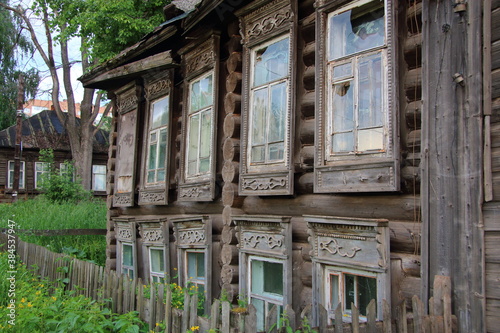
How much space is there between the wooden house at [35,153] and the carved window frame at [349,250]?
839 inches

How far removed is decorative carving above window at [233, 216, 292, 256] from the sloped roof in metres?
22.1

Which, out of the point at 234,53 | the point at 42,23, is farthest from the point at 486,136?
the point at 42,23

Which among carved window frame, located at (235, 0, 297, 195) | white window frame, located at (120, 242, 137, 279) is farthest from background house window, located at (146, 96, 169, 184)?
carved window frame, located at (235, 0, 297, 195)

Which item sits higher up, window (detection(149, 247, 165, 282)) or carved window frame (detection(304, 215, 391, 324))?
carved window frame (detection(304, 215, 391, 324))

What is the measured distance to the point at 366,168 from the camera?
430cm

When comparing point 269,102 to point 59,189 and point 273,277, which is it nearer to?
point 273,277

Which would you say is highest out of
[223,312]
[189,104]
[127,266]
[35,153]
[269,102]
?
[35,153]

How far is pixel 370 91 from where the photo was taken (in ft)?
14.6

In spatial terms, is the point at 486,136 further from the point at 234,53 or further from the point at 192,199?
the point at 192,199

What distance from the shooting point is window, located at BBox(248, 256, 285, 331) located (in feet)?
17.8

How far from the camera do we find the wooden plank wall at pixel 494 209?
11.0ft

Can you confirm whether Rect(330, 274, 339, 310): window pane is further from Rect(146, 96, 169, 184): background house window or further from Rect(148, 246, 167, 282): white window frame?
Rect(146, 96, 169, 184): background house window

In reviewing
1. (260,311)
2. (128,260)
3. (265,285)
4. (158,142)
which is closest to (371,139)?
(265,285)

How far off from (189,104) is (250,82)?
6.00 ft
